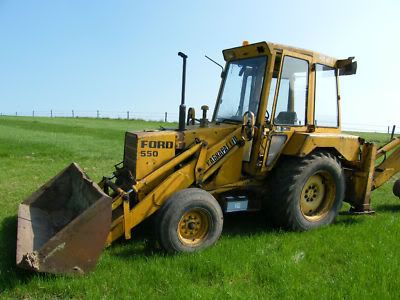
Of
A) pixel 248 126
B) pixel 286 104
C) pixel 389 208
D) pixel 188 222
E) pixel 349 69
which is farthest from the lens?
pixel 389 208

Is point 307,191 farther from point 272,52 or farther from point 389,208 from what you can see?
point 389,208

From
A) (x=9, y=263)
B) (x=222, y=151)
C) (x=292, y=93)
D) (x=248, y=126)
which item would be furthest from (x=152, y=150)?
(x=292, y=93)

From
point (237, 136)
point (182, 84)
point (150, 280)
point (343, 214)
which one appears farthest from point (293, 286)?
point (343, 214)

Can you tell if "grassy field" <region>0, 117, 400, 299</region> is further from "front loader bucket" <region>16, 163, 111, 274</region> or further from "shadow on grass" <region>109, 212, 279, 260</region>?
"front loader bucket" <region>16, 163, 111, 274</region>

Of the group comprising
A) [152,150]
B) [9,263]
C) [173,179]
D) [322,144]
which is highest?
[322,144]

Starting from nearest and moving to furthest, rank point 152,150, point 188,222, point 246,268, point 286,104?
1. point 246,268
2. point 188,222
3. point 152,150
4. point 286,104

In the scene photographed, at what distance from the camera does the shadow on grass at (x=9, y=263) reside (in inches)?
179

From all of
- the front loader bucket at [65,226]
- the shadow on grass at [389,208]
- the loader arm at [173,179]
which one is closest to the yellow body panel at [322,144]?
the loader arm at [173,179]

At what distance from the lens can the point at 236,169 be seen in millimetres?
6449

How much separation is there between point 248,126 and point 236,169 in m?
0.68

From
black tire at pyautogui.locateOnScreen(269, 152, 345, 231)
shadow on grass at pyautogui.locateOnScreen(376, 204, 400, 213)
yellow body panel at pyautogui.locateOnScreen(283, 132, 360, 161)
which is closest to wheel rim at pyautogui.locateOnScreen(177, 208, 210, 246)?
black tire at pyautogui.locateOnScreen(269, 152, 345, 231)

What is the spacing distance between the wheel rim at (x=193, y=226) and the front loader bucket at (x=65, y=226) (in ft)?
3.38

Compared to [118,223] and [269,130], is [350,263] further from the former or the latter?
[118,223]

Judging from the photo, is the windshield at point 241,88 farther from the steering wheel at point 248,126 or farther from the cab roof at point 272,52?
the steering wheel at point 248,126
